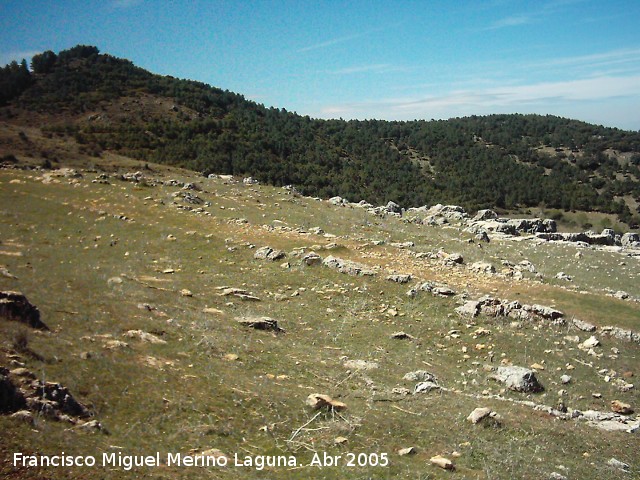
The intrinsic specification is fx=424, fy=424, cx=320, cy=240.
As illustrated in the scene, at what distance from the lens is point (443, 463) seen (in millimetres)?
9680

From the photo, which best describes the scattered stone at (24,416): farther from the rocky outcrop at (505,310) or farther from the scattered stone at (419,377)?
the rocky outcrop at (505,310)

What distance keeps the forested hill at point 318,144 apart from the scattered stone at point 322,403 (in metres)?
66.2

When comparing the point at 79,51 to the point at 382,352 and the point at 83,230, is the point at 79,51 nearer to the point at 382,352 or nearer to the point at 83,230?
the point at 83,230

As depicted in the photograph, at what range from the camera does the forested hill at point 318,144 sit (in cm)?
8375

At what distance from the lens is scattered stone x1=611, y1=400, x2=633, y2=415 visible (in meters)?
14.5

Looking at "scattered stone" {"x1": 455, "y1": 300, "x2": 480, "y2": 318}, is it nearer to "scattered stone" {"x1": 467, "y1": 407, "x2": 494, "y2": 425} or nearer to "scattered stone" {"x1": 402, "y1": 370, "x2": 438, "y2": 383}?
"scattered stone" {"x1": 402, "y1": 370, "x2": 438, "y2": 383}

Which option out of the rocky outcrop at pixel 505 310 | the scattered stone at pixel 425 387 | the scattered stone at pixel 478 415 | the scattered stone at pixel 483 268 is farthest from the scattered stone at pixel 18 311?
the scattered stone at pixel 483 268

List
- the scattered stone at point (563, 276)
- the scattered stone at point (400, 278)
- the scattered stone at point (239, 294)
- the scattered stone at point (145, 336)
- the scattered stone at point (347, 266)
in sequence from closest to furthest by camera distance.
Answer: the scattered stone at point (145, 336), the scattered stone at point (239, 294), the scattered stone at point (400, 278), the scattered stone at point (347, 266), the scattered stone at point (563, 276)

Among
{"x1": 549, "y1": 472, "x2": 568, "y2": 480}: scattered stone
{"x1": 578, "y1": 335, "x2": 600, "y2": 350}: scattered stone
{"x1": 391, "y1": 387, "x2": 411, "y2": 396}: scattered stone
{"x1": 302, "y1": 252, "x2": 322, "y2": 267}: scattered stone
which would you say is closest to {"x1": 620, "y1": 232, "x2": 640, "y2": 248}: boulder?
{"x1": 578, "y1": 335, "x2": 600, "y2": 350}: scattered stone

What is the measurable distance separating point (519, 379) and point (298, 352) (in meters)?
8.06

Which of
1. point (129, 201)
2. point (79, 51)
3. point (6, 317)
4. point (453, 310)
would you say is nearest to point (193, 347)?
point (6, 317)

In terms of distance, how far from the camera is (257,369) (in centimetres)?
1360

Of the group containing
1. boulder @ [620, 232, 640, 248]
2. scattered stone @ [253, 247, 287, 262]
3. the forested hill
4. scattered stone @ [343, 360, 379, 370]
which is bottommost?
scattered stone @ [343, 360, 379, 370]

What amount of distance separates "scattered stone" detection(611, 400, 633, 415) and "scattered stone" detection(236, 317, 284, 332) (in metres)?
12.4
